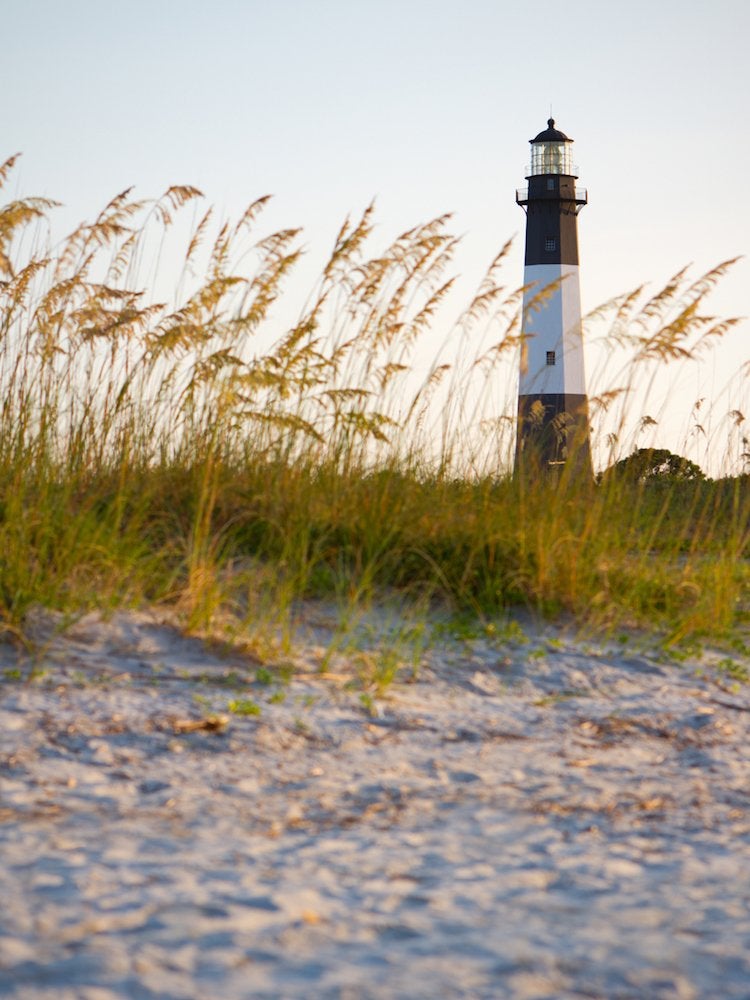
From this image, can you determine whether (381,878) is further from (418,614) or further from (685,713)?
(418,614)

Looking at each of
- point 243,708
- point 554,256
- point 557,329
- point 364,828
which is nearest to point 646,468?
point 243,708

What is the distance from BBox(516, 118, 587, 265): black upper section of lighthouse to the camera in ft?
76.3

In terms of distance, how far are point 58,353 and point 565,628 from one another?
2453mm

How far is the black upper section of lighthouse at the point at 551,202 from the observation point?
23266mm

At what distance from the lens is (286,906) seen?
195 centimetres

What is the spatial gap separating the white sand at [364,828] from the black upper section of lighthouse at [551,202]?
2038 centimetres

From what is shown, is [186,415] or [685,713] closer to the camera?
[685,713]

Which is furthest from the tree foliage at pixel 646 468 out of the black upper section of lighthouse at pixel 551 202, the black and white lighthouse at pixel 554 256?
the black upper section of lighthouse at pixel 551 202

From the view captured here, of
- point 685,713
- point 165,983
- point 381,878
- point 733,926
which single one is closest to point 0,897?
point 165,983

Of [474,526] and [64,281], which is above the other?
[64,281]

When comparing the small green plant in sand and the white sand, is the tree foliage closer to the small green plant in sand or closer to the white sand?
the white sand

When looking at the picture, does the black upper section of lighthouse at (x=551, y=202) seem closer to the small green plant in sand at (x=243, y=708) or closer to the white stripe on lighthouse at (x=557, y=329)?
the white stripe on lighthouse at (x=557, y=329)

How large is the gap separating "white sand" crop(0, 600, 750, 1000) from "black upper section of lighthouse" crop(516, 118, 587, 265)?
20.4 m

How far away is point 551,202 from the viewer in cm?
2364
